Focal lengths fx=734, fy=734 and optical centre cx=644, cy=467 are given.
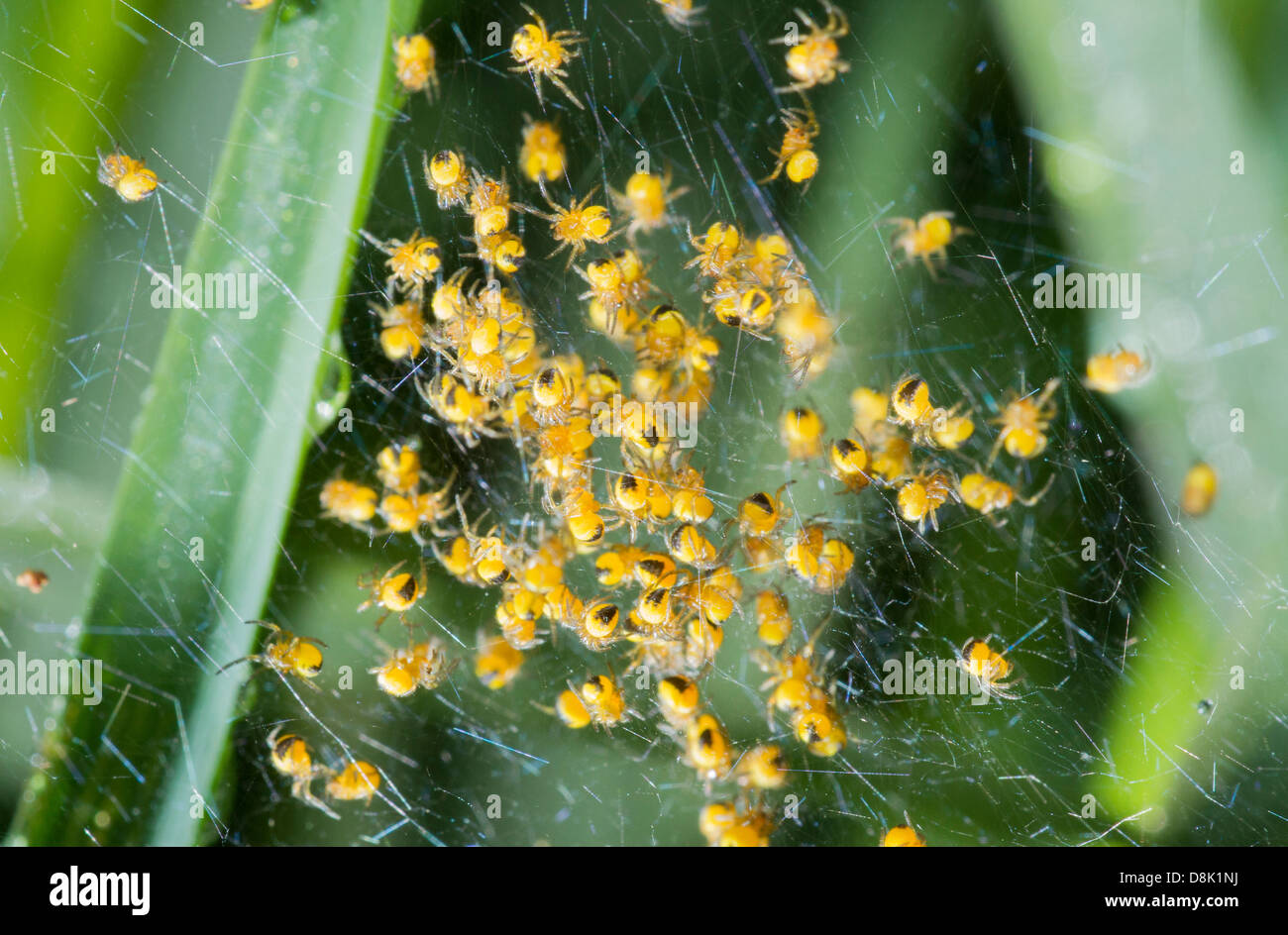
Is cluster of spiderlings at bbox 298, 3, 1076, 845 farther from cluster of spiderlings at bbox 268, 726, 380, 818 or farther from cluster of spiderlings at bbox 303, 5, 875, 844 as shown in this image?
cluster of spiderlings at bbox 268, 726, 380, 818

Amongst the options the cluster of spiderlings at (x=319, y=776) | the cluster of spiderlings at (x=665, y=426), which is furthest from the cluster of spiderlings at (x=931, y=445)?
the cluster of spiderlings at (x=319, y=776)

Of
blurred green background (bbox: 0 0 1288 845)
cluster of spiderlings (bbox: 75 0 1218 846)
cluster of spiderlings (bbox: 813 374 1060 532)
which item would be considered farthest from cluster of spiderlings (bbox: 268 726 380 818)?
cluster of spiderlings (bbox: 813 374 1060 532)

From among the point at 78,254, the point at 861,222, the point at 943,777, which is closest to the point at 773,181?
the point at 861,222

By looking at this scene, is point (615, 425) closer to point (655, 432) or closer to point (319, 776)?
point (655, 432)

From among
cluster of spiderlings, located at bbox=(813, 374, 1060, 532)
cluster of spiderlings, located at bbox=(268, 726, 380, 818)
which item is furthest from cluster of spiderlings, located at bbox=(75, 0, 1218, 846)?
cluster of spiderlings, located at bbox=(268, 726, 380, 818)

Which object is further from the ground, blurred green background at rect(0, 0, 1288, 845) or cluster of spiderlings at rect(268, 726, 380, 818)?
blurred green background at rect(0, 0, 1288, 845)

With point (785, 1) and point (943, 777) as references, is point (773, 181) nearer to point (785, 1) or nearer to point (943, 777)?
point (785, 1)

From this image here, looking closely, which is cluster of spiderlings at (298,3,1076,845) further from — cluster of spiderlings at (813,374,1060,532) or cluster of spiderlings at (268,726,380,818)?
cluster of spiderlings at (268,726,380,818)
